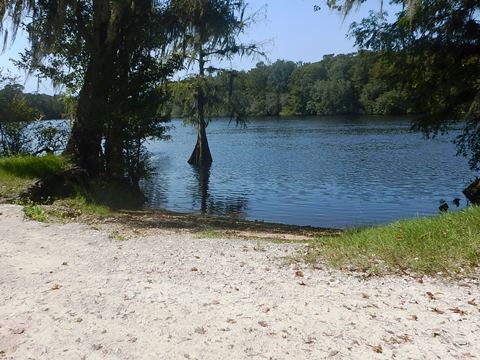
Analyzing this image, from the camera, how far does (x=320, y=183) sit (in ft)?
80.8

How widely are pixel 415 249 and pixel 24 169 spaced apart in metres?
11.0

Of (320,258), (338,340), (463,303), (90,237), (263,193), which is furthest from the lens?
(263,193)

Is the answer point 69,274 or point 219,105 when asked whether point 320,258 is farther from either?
point 219,105

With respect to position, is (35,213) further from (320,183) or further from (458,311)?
(320,183)

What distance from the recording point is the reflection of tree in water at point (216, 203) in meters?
18.1

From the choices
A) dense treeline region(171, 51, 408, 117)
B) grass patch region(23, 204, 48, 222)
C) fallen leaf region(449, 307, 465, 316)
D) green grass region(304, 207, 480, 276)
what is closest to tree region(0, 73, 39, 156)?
grass patch region(23, 204, 48, 222)

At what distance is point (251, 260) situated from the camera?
675 centimetres

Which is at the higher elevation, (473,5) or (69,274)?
(473,5)

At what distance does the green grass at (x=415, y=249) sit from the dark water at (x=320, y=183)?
26.3ft

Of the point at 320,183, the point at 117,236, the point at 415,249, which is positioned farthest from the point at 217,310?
the point at 320,183

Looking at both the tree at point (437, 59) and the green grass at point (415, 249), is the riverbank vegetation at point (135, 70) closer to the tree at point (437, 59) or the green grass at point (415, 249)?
the tree at point (437, 59)

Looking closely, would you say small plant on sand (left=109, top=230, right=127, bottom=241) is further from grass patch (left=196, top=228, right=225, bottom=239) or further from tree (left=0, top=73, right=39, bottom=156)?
tree (left=0, top=73, right=39, bottom=156)

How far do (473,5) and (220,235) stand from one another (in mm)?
9639

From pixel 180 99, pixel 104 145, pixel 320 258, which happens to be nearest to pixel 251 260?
Answer: pixel 320 258
